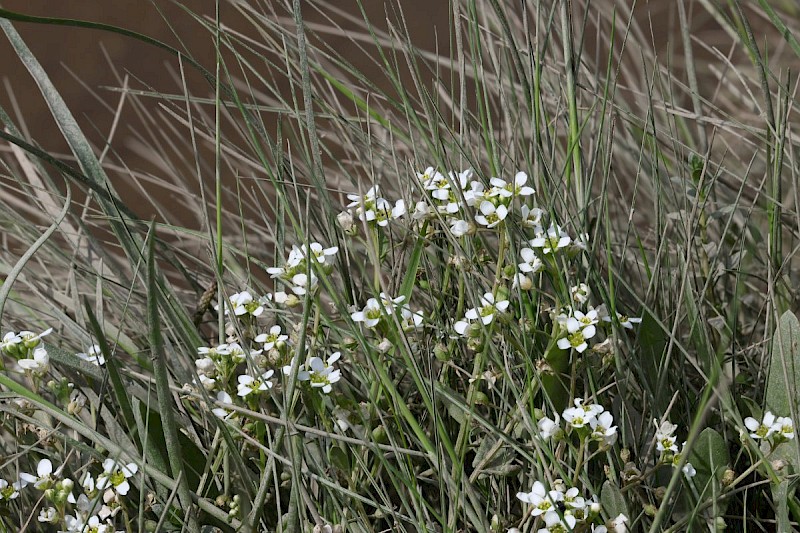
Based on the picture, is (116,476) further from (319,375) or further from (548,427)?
(548,427)

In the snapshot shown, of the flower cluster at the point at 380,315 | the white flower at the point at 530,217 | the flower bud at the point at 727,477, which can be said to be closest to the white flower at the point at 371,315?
the flower cluster at the point at 380,315

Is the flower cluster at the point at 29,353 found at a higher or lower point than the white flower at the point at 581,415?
higher

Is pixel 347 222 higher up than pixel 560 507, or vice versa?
pixel 347 222

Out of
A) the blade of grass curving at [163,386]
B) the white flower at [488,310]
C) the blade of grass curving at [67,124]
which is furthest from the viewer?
the blade of grass curving at [67,124]

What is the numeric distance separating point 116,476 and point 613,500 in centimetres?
27

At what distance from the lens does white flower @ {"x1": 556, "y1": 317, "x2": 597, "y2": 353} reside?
1.63 ft

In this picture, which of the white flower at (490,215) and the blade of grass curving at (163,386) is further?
the white flower at (490,215)

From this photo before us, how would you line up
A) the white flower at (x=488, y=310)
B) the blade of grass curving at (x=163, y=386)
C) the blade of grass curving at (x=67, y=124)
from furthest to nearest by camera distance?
the blade of grass curving at (x=67, y=124)
the white flower at (x=488, y=310)
the blade of grass curving at (x=163, y=386)

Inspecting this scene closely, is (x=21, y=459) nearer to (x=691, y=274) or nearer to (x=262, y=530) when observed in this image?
(x=262, y=530)

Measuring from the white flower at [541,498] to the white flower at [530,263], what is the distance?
0.40 feet

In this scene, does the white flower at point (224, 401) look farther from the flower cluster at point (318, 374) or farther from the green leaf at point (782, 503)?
the green leaf at point (782, 503)

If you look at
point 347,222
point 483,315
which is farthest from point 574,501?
point 347,222

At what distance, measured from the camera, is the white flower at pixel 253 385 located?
1.67ft

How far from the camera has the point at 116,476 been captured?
1.67 feet
